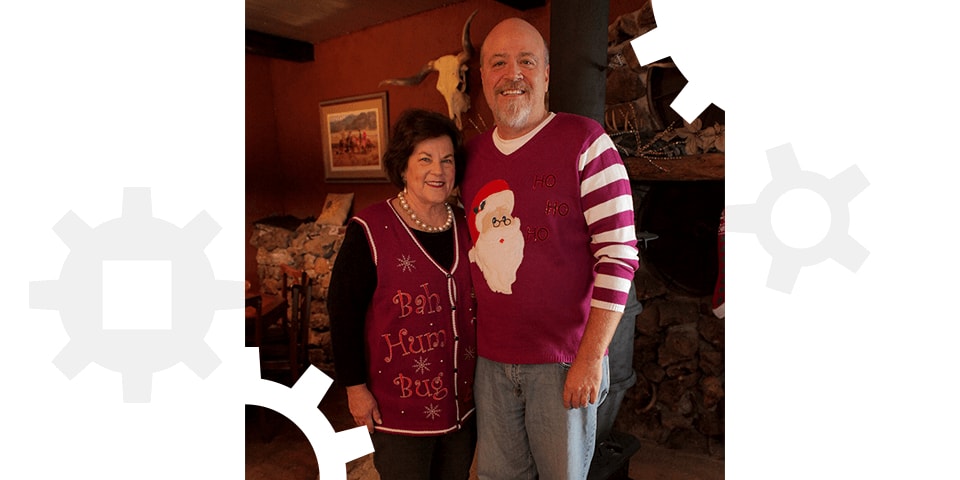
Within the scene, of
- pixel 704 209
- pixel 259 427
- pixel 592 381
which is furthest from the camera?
pixel 259 427

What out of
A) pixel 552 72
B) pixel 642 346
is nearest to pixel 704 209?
pixel 642 346

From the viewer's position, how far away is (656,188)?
2.47 meters

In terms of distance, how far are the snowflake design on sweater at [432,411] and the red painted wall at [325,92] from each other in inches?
81.6

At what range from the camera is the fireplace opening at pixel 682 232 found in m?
2.42

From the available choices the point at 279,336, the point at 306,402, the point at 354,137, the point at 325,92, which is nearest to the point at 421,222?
the point at 306,402

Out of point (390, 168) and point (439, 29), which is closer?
point (390, 168)

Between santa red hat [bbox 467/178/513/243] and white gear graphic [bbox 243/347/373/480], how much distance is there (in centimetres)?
52

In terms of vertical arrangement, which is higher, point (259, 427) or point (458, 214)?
point (458, 214)

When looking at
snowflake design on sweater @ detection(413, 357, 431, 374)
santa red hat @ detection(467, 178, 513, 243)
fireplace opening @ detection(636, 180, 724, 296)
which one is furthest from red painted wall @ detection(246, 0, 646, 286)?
snowflake design on sweater @ detection(413, 357, 431, 374)

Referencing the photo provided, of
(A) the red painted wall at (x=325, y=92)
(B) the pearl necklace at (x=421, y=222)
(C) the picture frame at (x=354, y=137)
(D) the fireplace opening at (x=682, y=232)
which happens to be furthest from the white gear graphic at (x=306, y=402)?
(C) the picture frame at (x=354, y=137)

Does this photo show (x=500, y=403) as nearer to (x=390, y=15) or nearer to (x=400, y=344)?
(x=400, y=344)
